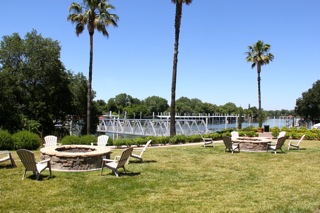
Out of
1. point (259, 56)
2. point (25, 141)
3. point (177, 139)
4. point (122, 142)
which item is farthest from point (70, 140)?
point (259, 56)

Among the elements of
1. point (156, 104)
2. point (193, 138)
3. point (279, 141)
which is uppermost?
point (156, 104)

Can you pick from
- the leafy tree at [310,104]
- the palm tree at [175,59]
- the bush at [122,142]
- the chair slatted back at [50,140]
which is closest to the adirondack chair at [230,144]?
the bush at [122,142]

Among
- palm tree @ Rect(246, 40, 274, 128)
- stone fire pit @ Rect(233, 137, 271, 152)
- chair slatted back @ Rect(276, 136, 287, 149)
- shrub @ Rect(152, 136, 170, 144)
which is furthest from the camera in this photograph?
palm tree @ Rect(246, 40, 274, 128)

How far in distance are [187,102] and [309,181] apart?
137467 millimetres

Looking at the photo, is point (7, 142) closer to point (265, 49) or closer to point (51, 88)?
point (51, 88)

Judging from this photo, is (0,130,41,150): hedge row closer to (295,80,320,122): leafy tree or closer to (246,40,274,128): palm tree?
(246,40,274,128): palm tree

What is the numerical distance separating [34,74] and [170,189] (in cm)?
2287

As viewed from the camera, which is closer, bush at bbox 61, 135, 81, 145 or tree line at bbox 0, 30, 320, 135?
bush at bbox 61, 135, 81, 145

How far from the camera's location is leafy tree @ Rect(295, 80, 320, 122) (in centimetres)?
5631

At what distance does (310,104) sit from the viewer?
189ft

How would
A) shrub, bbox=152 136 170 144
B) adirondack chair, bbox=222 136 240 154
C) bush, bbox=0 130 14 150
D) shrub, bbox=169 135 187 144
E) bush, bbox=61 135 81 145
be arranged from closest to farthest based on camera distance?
bush, bbox=0 130 14 150
adirondack chair, bbox=222 136 240 154
bush, bbox=61 135 81 145
shrub, bbox=152 136 170 144
shrub, bbox=169 135 187 144

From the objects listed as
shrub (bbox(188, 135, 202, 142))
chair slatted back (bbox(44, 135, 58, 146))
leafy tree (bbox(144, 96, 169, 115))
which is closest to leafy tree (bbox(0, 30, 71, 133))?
shrub (bbox(188, 135, 202, 142))

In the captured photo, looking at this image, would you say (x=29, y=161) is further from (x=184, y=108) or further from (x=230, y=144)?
(x=184, y=108)

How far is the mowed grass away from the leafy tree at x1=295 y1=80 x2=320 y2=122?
51.0 meters
